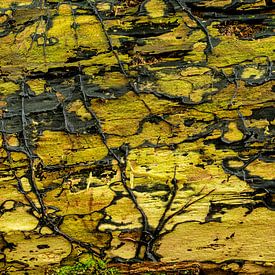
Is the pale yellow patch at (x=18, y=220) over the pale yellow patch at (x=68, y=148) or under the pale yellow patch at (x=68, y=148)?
under

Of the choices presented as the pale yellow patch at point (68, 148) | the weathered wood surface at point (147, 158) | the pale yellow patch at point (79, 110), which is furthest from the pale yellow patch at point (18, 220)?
the pale yellow patch at point (79, 110)

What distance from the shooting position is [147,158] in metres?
1.91

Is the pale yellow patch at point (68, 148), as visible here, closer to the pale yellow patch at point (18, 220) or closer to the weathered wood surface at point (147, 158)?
the weathered wood surface at point (147, 158)

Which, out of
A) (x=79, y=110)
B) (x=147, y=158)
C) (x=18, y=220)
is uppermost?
(x=79, y=110)

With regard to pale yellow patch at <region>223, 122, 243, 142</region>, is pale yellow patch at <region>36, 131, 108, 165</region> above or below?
below

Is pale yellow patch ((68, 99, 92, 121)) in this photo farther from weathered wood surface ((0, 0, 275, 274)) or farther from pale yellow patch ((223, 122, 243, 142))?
pale yellow patch ((223, 122, 243, 142))

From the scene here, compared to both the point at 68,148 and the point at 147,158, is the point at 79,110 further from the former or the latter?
the point at 147,158

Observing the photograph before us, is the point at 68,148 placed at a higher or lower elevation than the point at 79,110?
lower

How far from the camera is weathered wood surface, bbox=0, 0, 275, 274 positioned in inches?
74.4

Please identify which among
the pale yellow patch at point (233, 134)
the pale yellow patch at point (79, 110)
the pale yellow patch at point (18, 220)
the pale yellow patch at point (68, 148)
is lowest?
the pale yellow patch at point (18, 220)

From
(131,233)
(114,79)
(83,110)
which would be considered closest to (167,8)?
(114,79)

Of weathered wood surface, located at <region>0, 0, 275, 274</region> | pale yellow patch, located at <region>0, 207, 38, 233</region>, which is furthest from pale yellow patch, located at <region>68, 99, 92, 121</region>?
pale yellow patch, located at <region>0, 207, 38, 233</region>

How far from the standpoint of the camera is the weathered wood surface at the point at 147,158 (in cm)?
189

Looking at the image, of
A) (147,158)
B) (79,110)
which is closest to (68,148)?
(79,110)
